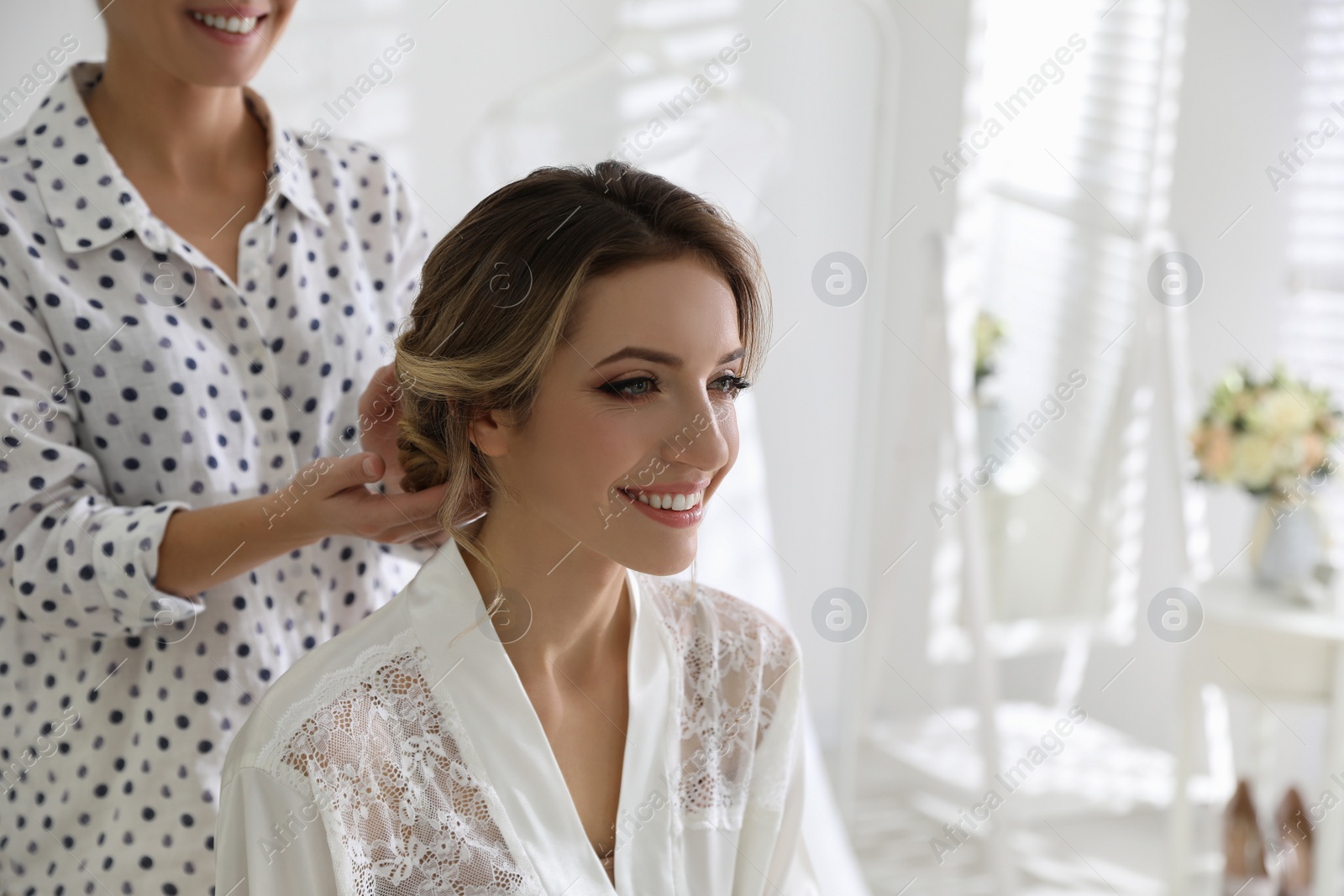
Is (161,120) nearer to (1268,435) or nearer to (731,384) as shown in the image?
(731,384)

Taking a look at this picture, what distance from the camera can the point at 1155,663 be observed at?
11.1ft

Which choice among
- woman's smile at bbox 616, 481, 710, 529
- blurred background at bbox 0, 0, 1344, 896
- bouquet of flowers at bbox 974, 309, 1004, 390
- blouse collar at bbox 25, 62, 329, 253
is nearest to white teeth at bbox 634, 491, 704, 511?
woman's smile at bbox 616, 481, 710, 529

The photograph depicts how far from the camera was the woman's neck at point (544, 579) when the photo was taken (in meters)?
1.18

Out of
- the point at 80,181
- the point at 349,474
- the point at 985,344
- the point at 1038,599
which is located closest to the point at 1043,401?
the point at 985,344

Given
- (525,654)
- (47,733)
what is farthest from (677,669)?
(47,733)

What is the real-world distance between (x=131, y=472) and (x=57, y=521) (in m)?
0.10

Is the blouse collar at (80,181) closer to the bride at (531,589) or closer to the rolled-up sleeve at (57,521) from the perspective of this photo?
the rolled-up sleeve at (57,521)

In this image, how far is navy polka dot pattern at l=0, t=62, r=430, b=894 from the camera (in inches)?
45.8

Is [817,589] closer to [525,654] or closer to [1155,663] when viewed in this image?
[1155,663]

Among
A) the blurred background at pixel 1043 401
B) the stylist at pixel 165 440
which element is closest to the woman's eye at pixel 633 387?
the stylist at pixel 165 440

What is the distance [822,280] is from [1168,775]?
1.54 m

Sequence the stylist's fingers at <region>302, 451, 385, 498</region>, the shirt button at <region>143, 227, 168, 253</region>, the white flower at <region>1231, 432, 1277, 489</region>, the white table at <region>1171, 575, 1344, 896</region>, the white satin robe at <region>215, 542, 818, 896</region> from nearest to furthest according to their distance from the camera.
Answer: the white satin robe at <region>215, 542, 818, 896</region> < the stylist's fingers at <region>302, 451, 385, 498</region> < the shirt button at <region>143, 227, 168, 253</region> < the white table at <region>1171, 575, 1344, 896</region> < the white flower at <region>1231, 432, 1277, 489</region>

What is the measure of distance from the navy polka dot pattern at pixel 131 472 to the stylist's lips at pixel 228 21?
173 millimetres

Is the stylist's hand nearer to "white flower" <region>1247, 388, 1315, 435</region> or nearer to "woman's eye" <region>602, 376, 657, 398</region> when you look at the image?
"woman's eye" <region>602, 376, 657, 398</region>
